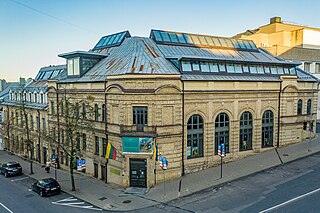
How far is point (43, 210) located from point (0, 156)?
3445 centimetres

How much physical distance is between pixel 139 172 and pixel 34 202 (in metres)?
9.94

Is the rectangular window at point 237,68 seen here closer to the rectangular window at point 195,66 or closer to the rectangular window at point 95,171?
the rectangular window at point 195,66

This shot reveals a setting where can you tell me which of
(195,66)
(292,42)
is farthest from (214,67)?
(292,42)

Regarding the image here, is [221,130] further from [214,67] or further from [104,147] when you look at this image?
[104,147]

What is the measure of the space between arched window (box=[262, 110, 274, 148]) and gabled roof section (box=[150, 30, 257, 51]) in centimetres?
1151

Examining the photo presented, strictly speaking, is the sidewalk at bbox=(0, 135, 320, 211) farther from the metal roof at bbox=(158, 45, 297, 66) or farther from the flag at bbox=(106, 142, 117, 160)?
the metal roof at bbox=(158, 45, 297, 66)

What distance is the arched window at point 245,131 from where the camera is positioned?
3497cm

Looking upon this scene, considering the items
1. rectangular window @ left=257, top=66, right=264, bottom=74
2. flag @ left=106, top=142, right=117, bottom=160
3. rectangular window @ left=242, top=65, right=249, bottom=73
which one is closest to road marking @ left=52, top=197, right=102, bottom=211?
flag @ left=106, top=142, right=117, bottom=160

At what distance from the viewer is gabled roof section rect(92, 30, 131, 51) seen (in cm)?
3859

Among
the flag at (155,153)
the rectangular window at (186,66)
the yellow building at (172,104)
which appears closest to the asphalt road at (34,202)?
the yellow building at (172,104)

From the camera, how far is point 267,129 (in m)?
37.3

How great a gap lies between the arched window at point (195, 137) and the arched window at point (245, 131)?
6.23m

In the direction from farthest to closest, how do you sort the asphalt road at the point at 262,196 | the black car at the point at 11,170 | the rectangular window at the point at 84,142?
the black car at the point at 11,170
the rectangular window at the point at 84,142
the asphalt road at the point at 262,196

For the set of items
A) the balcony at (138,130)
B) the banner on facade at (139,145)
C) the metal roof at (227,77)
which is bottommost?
the banner on facade at (139,145)
